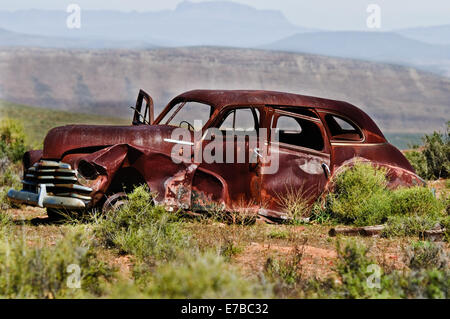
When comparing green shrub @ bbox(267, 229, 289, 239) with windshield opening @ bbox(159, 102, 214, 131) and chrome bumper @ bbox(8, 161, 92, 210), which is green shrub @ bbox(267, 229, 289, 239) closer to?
windshield opening @ bbox(159, 102, 214, 131)

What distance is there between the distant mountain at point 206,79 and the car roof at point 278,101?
4380 inches

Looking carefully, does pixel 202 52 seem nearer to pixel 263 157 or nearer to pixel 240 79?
pixel 240 79

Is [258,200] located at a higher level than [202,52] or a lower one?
lower

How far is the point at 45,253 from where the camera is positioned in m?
5.31

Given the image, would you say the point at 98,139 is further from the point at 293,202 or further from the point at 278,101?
the point at 293,202

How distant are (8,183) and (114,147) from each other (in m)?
5.18

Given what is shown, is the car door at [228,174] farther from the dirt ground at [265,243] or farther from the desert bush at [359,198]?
the desert bush at [359,198]

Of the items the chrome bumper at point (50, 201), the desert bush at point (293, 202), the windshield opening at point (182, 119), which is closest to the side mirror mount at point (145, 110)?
the windshield opening at point (182, 119)

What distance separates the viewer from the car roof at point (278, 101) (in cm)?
886

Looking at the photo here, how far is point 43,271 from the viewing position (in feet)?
16.8

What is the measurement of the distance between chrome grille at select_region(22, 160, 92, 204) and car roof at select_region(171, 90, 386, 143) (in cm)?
210

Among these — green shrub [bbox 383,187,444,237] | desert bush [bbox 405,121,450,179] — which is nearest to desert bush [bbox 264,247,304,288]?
green shrub [bbox 383,187,444,237]

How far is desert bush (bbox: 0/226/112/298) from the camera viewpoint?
5.04m

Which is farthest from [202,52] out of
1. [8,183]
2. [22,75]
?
[8,183]
